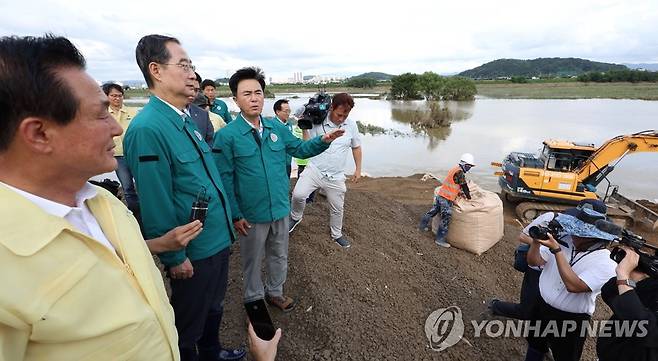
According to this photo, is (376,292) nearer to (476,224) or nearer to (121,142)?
(476,224)

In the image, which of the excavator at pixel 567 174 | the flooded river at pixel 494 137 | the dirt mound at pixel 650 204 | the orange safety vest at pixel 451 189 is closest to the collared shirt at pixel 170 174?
the orange safety vest at pixel 451 189

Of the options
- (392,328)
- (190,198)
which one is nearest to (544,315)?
(392,328)

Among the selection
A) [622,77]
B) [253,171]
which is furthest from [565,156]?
[622,77]

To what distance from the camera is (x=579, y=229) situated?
84.0 inches

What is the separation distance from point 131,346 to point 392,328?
7.59ft

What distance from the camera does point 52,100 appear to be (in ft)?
2.39

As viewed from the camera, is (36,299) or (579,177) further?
(579,177)

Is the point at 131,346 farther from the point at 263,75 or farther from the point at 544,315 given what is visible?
the point at 544,315

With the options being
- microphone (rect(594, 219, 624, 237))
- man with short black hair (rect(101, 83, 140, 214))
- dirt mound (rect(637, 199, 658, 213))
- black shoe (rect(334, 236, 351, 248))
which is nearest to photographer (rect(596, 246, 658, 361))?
microphone (rect(594, 219, 624, 237))

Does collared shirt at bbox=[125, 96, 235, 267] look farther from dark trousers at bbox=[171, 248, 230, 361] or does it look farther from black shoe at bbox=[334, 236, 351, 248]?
black shoe at bbox=[334, 236, 351, 248]

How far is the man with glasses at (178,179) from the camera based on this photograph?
156 centimetres

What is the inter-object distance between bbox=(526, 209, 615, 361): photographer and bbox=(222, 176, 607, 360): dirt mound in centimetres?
56

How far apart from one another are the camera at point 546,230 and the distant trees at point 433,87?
32.7 m

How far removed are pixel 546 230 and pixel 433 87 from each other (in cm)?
3296
